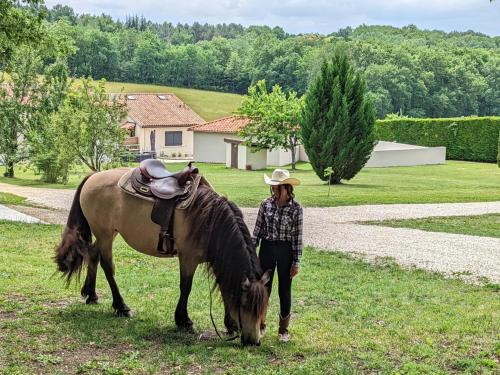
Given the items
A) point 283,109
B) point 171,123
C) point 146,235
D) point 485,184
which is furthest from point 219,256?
point 171,123

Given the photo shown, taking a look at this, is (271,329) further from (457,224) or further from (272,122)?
(272,122)

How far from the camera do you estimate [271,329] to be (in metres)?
6.64

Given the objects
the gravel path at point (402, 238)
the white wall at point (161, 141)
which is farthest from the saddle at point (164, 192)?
the white wall at point (161, 141)

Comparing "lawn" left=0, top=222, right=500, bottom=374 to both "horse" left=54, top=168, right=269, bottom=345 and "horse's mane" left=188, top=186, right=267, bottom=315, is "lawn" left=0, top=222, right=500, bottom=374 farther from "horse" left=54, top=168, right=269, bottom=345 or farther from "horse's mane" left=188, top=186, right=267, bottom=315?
"horse's mane" left=188, top=186, right=267, bottom=315

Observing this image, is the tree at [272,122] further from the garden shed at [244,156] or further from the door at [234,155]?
the door at [234,155]

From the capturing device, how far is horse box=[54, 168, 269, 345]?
584cm

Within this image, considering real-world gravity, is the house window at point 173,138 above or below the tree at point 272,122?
below

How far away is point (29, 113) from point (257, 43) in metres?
77.4

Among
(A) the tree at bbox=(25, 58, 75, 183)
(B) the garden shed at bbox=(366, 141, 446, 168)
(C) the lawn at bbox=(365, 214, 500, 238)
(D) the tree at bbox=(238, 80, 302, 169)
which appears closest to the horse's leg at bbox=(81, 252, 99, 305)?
(C) the lawn at bbox=(365, 214, 500, 238)

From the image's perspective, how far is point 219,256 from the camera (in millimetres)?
5996

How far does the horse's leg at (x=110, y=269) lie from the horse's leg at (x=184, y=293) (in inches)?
28.8

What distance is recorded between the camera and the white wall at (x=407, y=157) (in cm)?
4094

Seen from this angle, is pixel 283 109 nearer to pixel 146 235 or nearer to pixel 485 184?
pixel 485 184

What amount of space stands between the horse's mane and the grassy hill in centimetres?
7273
